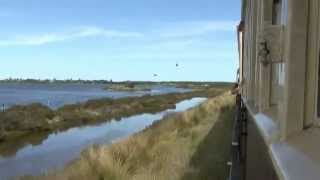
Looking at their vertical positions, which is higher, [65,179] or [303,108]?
[303,108]

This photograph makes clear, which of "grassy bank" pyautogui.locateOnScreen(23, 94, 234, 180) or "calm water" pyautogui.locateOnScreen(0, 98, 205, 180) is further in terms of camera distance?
"calm water" pyautogui.locateOnScreen(0, 98, 205, 180)

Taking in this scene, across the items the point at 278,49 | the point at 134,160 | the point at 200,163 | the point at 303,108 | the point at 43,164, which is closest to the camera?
the point at 303,108

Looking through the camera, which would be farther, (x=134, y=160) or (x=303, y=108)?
(x=134, y=160)

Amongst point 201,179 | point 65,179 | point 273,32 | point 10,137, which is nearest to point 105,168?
point 65,179

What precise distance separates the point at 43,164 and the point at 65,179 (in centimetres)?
798

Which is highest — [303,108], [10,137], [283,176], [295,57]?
[295,57]

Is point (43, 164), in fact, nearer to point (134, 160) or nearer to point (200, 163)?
point (134, 160)

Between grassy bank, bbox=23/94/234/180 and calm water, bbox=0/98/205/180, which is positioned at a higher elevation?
grassy bank, bbox=23/94/234/180

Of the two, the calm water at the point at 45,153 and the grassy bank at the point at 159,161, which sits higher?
the grassy bank at the point at 159,161

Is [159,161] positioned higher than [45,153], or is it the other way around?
[159,161]

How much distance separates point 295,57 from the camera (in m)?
2.18

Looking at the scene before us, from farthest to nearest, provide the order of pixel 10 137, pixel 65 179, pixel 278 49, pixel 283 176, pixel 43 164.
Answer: pixel 10 137 → pixel 43 164 → pixel 65 179 → pixel 278 49 → pixel 283 176

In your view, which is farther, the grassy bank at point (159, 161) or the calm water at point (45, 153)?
the calm water at point (45, 153)

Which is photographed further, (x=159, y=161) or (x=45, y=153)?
(x=45, y=153)
